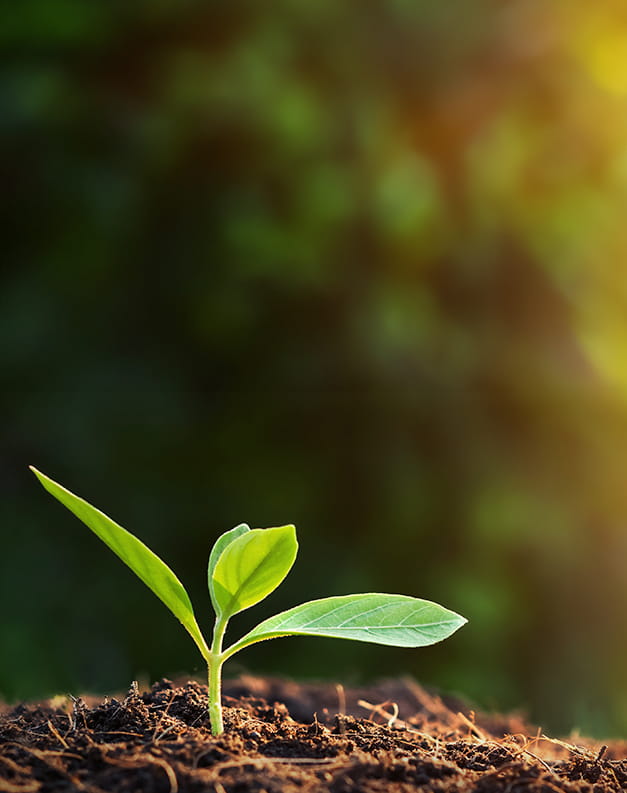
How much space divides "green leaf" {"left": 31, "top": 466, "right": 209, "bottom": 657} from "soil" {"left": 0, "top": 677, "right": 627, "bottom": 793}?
112 mm

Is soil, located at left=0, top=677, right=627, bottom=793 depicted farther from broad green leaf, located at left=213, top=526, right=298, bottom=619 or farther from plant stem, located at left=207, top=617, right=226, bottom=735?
broad green leaf, located at left=213, top=526, right=298, bottom=619

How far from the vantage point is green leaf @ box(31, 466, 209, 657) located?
823 mm

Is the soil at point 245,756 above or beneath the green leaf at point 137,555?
beneath

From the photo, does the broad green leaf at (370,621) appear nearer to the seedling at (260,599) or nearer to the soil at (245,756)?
the seedling at (260,599)

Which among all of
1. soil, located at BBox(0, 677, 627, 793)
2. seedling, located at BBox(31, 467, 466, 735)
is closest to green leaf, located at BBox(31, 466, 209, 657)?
seedling, located at BBox(31, 467, 466, 735)

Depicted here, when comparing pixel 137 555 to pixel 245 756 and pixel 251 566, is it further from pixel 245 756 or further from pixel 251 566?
pixel 245 756

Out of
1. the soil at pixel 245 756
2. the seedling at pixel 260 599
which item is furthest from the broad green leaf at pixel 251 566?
the soil at pixel 245 756

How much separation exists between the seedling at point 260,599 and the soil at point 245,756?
0.27ft

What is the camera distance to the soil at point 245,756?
750mm

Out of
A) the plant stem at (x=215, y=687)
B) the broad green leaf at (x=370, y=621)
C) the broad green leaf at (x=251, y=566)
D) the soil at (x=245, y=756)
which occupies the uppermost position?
the broad green leaf at (x=251, y=566)

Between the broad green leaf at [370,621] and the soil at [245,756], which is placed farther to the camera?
the broad green leaf at [370,621]

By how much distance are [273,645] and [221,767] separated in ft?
6.67

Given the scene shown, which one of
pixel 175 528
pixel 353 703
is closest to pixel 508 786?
pixel 353 703

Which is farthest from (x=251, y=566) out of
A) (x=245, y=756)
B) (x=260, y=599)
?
(x=245, y=756)
